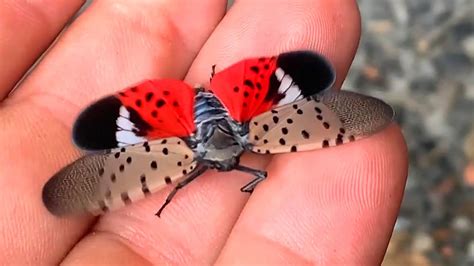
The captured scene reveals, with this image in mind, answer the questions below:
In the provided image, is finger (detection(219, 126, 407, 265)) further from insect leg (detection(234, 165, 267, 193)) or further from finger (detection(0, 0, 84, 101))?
finger (detection(0, 0, 84, 101))

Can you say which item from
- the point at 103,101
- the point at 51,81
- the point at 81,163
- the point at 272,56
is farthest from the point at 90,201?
the point at 272,56

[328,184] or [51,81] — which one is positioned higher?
[51,81]

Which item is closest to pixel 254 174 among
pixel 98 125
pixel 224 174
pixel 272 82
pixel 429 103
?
pixel 224 174

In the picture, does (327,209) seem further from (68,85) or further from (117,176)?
(68,85)

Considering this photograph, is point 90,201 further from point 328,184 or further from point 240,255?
point 328,184

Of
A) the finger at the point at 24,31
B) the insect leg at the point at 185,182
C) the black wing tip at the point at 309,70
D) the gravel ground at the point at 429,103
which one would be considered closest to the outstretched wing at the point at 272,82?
the black wing tip at the point at 309,70

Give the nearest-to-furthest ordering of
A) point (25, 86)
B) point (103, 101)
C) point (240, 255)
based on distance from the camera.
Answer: point (240, 255), point (103, 101), point (25, 86)
